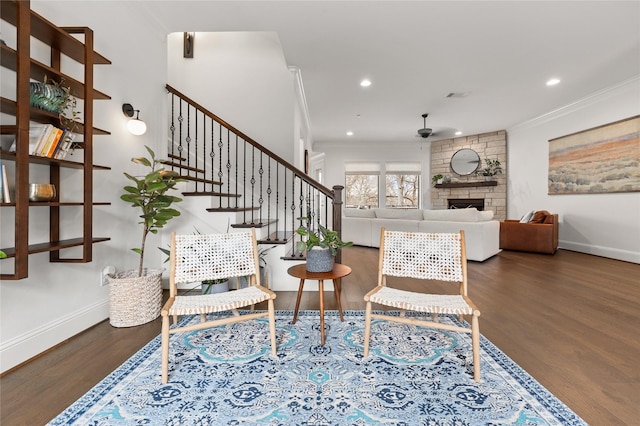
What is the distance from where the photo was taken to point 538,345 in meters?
1.93

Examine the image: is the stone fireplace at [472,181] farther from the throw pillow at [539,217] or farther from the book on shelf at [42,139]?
the book on shelf at [42,139]

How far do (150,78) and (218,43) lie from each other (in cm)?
210

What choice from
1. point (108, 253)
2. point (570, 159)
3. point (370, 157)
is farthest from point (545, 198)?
point (108, 253)

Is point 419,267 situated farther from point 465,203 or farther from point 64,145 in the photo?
point 465,203

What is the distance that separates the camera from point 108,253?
7.69ft

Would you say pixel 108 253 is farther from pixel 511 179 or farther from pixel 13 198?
pixel 511 179

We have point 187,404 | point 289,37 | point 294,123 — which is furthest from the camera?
point 294,123

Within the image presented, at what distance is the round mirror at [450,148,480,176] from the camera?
780 centimetres

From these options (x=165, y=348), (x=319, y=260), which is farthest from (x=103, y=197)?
(x=319, y=260)

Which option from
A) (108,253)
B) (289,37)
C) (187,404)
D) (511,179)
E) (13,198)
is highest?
(289,37)

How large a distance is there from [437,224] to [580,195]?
2.96 m

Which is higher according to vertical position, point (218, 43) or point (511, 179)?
point (218, 43)

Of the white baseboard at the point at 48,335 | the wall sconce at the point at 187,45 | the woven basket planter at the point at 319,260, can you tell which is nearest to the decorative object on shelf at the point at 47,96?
the white baseboard at the point at 48,335

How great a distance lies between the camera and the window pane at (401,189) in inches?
346
